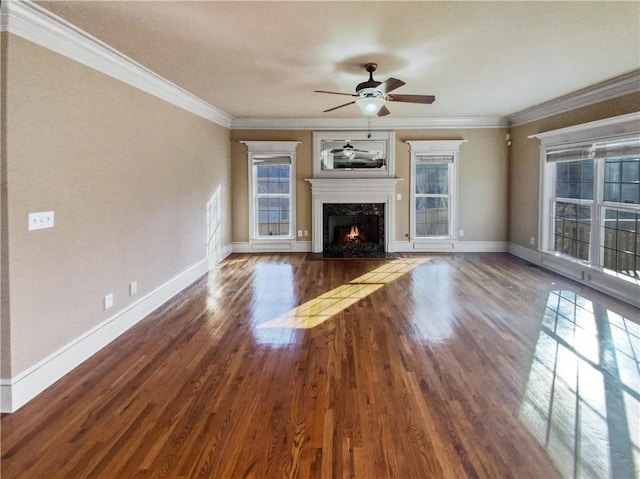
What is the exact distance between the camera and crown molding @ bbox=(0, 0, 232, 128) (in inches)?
100

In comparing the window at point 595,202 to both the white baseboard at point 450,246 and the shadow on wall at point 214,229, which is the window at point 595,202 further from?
the shadow on wall at point 214,229

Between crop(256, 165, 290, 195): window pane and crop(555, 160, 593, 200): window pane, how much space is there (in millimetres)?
4832

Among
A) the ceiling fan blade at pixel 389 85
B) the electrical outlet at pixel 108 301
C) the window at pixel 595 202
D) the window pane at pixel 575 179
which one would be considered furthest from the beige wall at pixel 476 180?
the electrical outlet at pixel 108 301

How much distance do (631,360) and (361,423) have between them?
235 cm

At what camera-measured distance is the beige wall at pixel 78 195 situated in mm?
2580

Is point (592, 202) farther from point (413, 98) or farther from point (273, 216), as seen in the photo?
point (273, 216)

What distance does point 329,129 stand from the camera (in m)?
7.87

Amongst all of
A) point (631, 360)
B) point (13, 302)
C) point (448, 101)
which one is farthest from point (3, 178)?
point (448, 101)

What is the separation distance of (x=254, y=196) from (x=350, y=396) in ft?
19.6

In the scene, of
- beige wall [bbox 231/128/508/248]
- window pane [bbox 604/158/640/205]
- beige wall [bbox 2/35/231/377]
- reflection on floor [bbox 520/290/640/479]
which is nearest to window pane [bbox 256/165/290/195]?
beige wall [bbox 231/128/508/248]

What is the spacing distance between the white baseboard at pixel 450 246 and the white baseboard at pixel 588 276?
0.73 m

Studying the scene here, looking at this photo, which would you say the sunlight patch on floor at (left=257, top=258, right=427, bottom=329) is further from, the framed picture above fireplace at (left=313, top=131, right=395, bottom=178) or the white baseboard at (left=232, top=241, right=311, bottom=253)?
the framed picture above fireplace at (left=313, top=131, right=395, bottom=178)

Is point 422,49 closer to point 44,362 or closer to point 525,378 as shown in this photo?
point 525,378

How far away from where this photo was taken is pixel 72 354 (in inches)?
122
